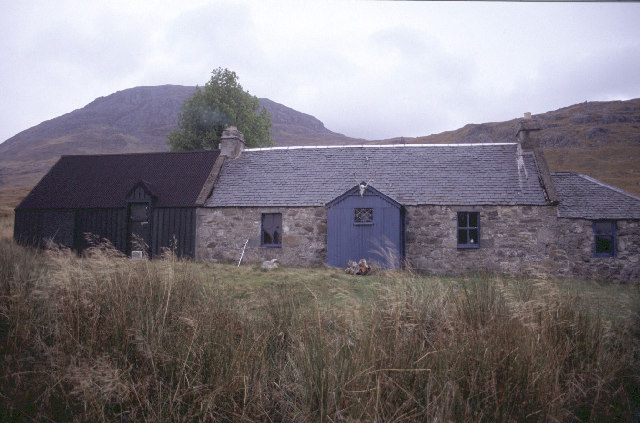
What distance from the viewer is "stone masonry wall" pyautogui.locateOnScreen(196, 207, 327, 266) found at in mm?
15031

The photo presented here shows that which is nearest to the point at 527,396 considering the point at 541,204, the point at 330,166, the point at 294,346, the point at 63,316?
the point at 294,346

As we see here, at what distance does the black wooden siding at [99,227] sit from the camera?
15.9 meters

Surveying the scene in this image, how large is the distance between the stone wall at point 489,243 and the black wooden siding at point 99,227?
238 cm

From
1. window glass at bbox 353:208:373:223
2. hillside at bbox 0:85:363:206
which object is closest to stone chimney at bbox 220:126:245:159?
window glass at bbox 353:208:373:223

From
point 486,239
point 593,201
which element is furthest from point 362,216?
point 593,201

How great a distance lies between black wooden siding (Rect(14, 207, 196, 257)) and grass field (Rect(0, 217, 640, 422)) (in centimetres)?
1147

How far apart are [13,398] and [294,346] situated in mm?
2535

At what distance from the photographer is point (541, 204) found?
13945 millimetres

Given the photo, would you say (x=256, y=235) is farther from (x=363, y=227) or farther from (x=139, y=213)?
(x=139, y=213)

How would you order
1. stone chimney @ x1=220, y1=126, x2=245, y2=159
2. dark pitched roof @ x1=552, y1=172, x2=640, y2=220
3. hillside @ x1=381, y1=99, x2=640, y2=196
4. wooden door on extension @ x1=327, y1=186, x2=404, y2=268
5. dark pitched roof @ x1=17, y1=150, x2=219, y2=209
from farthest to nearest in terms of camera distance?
hillside @ x1=381, y1=99, x2=640, y2=196, stone chimney @ x1=220, y1=126, x2=245, y2=159, dark pitched roof @ x1=17, y1=150, x2=219, y2=209, wooden door on extension @ x1=327, y1=186, x2=404, y2=268, dark pitched roof @ x1=552, y1=172, x2=640, y2=220

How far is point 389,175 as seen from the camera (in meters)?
16.3

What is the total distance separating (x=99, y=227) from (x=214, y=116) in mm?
14351

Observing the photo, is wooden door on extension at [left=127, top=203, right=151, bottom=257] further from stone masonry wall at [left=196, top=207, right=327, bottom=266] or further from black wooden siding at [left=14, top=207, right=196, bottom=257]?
stone masonry wall at [left=196, top=207, right=327, bottom=266]

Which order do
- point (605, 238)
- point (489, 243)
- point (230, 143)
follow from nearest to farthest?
point (605, 238) → point (489, 243) → point (230, 143)
